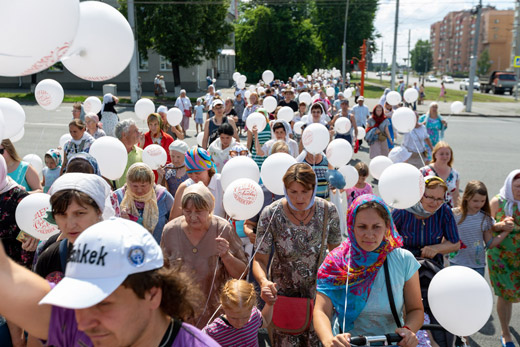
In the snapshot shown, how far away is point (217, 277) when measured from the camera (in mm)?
3508

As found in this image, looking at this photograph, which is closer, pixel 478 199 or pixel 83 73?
pixel 83 73

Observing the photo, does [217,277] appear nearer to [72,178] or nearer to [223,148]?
[72,178]

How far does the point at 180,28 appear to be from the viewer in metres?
31.9

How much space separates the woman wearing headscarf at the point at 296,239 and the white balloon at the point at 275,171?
3.91 feet

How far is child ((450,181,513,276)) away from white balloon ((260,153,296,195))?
5.81ft

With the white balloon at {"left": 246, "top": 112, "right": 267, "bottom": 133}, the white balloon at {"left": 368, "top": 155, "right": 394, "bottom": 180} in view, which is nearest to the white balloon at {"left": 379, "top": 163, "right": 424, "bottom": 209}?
the white balloon at {"left": 368, "top": 155, "right": 394, "bottom": 180}

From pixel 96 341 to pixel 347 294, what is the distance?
1496mm

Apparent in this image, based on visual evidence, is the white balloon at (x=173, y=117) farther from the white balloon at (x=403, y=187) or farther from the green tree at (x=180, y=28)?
the green tree at (x=180, y=28)

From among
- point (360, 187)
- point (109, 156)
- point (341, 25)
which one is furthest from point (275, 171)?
point (341, 25)

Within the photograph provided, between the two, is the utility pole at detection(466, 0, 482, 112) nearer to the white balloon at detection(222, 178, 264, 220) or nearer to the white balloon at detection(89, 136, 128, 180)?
the white balloon at detection(89, 136, 128, 180)

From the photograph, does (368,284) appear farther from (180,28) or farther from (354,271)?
(180,28)

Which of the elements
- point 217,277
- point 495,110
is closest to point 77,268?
point 217,277

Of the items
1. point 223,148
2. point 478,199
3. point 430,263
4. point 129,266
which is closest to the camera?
point 129,266

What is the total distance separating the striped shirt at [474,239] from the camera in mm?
4578
